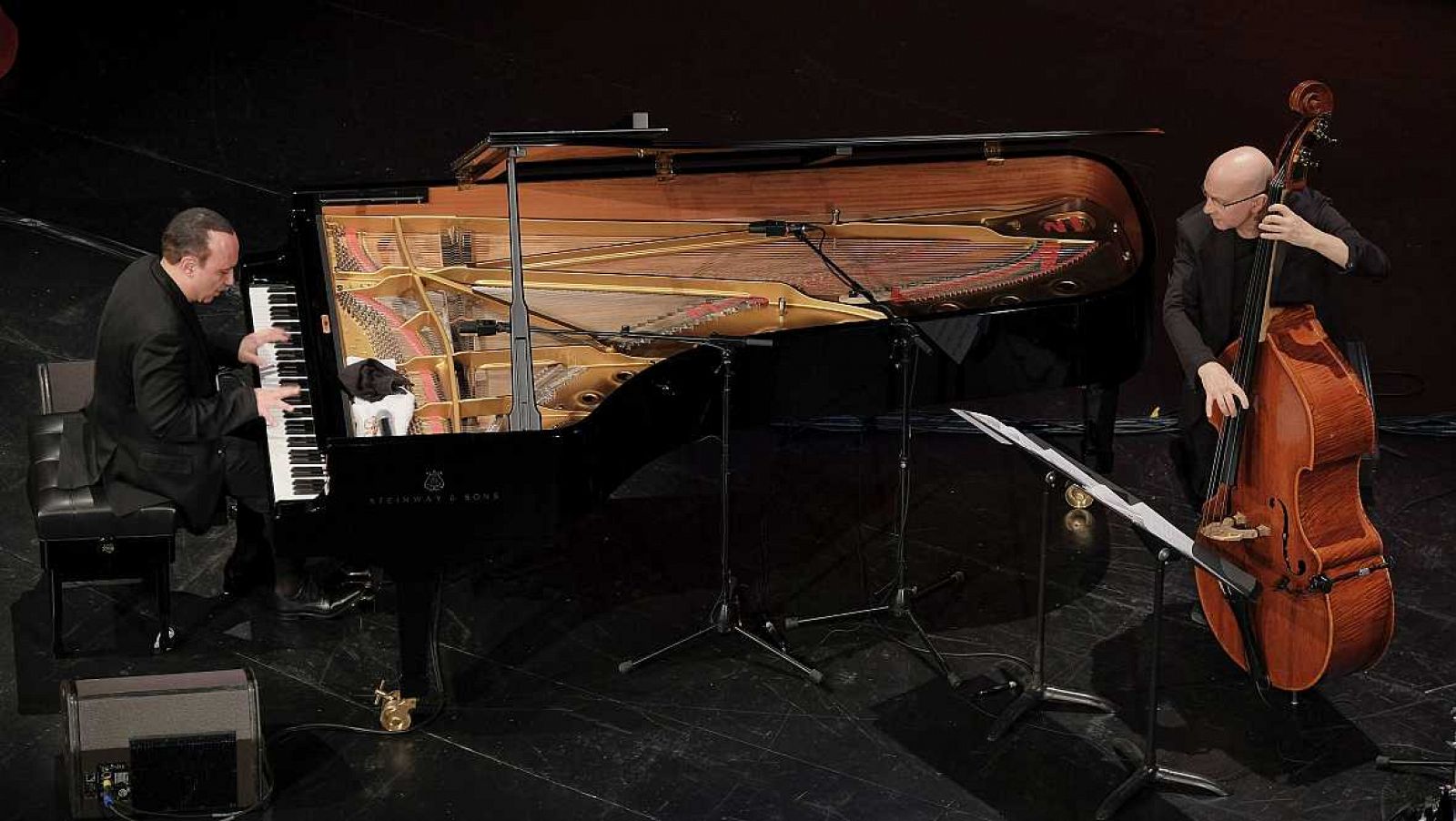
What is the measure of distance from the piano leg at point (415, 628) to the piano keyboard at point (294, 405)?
0.38 m

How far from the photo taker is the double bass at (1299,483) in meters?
4.59

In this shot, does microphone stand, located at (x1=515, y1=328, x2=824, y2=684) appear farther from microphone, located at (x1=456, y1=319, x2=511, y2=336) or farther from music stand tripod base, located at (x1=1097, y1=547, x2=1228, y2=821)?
music stand tripod base, located at (x1=1097, y1=547, x2=1228, y2=821)

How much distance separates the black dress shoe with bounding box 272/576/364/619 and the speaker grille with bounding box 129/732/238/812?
1.07 meters

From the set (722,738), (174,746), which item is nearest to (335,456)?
(174,746)

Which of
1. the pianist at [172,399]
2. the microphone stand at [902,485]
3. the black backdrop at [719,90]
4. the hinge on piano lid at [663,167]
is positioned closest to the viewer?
the pianist at [172,399]

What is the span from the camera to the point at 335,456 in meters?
4.43

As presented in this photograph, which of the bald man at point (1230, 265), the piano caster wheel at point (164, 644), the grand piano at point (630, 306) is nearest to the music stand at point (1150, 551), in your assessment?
the bald man at point (1230, 265)

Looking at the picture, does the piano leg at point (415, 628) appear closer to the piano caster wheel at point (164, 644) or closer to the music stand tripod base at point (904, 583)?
the piano caster wheel at point (164, 644)

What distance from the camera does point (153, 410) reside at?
5.08m

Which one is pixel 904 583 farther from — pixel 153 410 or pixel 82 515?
pixel 82 515

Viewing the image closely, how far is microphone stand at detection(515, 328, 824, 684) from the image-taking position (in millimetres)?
4961

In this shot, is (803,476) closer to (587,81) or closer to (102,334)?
(587,81)

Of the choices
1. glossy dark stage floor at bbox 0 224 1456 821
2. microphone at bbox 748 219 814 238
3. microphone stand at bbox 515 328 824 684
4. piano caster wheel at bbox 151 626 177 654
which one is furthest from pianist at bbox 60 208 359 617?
microphone at bbox 748 219 814 238

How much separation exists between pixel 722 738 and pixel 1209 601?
1555mm
